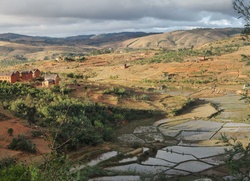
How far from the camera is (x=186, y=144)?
2873 centimetres

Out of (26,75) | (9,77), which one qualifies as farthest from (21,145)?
(26,75)

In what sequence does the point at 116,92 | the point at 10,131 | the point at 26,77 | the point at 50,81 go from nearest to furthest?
the point at 10,131 < the point at 116,92 < the point at 50,81 < the point at 26,77

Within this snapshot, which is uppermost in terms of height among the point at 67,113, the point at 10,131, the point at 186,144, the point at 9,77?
the point at 9,77

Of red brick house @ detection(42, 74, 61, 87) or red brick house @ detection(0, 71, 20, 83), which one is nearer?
red brick house @ detection(42, 74, 61, 87)

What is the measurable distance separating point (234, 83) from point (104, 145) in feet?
141

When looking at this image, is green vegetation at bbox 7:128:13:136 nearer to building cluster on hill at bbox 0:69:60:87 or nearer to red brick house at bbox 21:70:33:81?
building cluster on hill at bbox 0:69:60:87

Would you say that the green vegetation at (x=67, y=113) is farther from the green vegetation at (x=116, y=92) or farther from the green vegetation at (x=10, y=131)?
the green vegetation at (x=116, y=92)

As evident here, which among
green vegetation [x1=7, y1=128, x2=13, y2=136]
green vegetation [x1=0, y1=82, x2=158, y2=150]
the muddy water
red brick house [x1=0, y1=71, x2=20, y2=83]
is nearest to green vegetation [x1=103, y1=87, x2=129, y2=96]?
green vegetation [x1=0, y1=82, x2=158, y2=150]

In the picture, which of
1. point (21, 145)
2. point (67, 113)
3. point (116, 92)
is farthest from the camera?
point (116, 92)

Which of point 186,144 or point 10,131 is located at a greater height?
point 10,131

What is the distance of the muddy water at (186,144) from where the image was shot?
21.8 m

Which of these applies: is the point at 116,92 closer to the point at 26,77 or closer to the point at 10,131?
the point at 26,77

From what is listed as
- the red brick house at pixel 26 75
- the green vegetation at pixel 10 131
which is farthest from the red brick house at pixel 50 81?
the green vegetation at pixel 10 131

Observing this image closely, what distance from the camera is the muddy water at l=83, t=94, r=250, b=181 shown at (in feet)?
71.6
